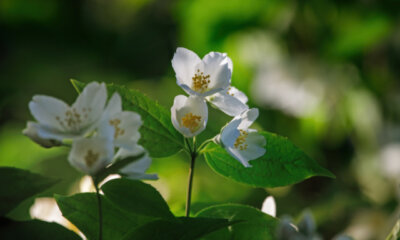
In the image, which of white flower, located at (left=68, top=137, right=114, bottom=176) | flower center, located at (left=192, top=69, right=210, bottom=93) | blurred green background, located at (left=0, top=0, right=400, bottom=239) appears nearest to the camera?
white flower, located at (left=68, top=137, right=114, bottom=176)

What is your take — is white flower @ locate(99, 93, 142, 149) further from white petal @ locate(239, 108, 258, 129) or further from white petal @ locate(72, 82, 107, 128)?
white petal @ locate(239, 108, 258, 129)

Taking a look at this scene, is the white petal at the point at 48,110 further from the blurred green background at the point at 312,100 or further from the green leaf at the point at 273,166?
the blurred green background at the point at 312,100

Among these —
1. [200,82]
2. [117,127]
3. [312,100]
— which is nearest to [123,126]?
[117,127]

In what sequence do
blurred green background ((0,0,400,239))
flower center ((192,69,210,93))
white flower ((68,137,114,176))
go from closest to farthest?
1. white flower ((68,137,114,176))
2. flower center ((192,69,210,93))
3. blurred green background ((0,0,400,239))

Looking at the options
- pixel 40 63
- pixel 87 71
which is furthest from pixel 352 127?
pixel 40 63

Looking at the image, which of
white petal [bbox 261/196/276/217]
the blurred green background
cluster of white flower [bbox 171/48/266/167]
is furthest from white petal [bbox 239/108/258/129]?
the blurred green background

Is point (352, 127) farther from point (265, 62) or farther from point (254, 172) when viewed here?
point (254, 172)

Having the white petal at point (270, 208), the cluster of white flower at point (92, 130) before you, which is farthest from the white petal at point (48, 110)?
the white petal at point (270, 208)
